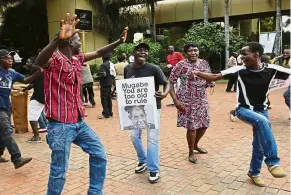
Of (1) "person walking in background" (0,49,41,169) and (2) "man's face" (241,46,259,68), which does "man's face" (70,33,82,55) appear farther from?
(2) "man's face" (241,46,259,68)

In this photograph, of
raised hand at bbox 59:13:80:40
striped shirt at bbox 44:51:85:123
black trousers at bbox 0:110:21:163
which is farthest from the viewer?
black trousers at bbox 0:110:21:163

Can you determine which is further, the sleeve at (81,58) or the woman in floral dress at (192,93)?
the woman in floral dress at (192,93)

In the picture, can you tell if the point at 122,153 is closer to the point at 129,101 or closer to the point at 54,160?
the point at 129,101

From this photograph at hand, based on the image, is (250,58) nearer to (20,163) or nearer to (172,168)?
(172,168)

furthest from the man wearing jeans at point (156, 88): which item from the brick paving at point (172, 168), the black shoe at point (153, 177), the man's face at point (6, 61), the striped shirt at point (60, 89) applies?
the man's face at point (6, 61)

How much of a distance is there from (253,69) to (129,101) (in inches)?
60.3

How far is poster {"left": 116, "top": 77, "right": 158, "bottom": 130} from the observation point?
441 centimetres

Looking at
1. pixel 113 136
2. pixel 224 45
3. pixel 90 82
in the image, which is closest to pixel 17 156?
pixel 113 136

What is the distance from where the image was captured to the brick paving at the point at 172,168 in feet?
14.0

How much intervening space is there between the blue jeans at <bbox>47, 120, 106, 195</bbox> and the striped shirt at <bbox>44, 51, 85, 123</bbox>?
92 mm

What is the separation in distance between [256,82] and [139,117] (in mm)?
1455

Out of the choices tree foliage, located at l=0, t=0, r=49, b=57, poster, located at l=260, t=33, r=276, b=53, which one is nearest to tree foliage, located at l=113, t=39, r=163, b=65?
poster, located at l=260, t=33, r=276, b=53

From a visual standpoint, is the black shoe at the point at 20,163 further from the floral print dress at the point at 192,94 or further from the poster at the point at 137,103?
the floral print dress at the point at 192,94

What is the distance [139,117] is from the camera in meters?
4.48
